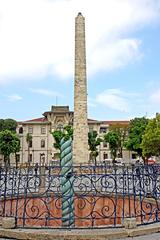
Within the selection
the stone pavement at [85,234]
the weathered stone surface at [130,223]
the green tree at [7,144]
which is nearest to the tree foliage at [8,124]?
the green tree at [7,144]

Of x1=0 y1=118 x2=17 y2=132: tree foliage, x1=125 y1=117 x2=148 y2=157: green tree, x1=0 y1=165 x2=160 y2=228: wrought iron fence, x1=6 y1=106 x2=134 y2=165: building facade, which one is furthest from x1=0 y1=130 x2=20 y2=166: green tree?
x1=0 y1=165 x2=160 y2=228: wrought iron fence

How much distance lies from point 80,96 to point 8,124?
4459 cm

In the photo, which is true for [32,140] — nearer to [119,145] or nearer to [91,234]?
[119,145]

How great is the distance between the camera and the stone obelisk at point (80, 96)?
22828 mm

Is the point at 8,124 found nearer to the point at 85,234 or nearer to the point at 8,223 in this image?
the point at 8,223

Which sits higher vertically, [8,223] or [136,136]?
[136,136]

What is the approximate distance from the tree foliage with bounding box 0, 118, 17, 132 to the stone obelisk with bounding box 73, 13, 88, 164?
4310 centimetres

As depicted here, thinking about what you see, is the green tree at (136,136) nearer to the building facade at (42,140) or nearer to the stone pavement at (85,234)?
the building facade at (42,140)

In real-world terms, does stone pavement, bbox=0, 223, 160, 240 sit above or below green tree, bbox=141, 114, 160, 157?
below

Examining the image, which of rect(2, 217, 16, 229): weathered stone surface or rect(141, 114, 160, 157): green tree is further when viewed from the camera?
rect(141, 114, 160, 157): green tree

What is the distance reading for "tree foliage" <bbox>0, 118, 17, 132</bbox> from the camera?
212 feet

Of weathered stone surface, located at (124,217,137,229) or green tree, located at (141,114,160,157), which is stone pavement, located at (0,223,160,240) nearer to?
weathered stone surface, located at (124,217,137,229)

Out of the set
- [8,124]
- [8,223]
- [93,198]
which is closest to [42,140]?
[8,124]

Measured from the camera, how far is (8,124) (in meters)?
65.4
